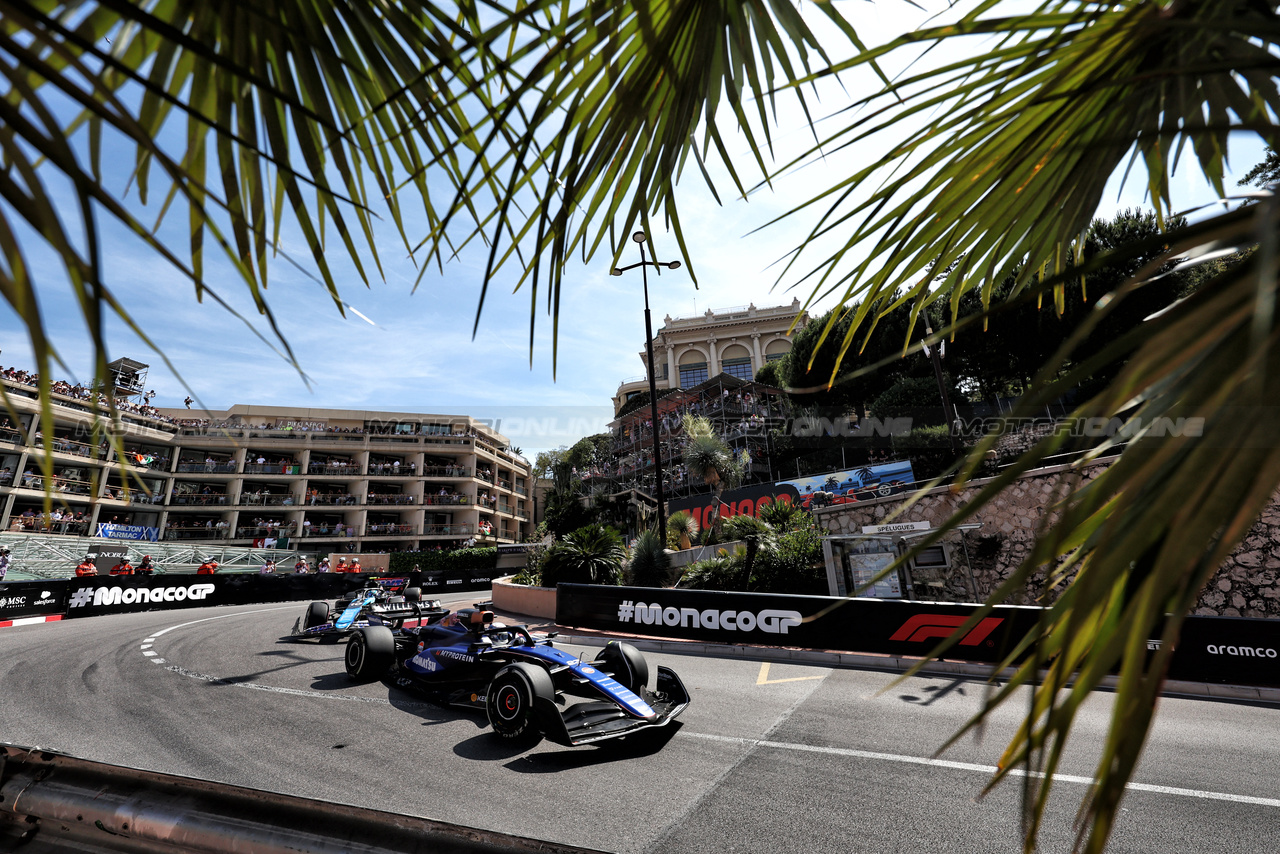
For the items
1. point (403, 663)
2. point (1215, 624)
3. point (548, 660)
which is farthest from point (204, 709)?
point (1215, 624)

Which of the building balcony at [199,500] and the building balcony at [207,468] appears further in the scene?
the building balcony at [207,468]

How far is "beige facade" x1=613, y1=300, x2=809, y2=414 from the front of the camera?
2264 inches

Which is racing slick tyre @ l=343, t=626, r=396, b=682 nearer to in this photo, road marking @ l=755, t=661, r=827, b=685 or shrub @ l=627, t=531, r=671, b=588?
road marking @ l=755, t=661, r=827, b=685

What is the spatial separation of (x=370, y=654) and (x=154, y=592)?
15334 mm

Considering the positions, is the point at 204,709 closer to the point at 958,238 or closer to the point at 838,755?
the point at 838,755

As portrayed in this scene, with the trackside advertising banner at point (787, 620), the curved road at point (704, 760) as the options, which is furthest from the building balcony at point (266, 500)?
the curved road at point (704, 760)

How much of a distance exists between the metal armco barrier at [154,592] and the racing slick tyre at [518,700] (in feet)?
33.4

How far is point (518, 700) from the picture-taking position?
17.1ft

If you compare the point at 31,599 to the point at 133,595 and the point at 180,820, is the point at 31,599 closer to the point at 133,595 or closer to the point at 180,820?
the point at 133,595

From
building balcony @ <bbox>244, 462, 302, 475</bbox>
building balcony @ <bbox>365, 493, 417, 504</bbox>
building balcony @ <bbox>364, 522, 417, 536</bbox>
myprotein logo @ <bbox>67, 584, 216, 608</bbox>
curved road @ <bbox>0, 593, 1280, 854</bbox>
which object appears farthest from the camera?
building balcony @ <bbox>365, 493, 417, 504</bbox>

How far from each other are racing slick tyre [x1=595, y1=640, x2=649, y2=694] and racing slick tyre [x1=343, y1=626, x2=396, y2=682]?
2.92 m

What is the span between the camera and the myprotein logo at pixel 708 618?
9758 millimetres

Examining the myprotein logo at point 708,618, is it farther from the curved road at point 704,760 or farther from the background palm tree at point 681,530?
the background palm tree at point 681,530

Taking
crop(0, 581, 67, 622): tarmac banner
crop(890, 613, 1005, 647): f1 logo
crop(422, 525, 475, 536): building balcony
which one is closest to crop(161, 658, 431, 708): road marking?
crop(890, 613, 1005, 647): f1 logo
